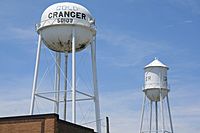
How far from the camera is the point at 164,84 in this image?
2080 inches

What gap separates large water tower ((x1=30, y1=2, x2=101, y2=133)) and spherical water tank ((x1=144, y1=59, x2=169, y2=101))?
525 inches

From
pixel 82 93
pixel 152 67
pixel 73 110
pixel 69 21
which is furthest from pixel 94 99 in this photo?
pixel 152 67

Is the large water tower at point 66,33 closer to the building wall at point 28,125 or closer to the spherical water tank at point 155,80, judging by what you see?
the building wall at point 28,125

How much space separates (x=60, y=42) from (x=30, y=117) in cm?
954

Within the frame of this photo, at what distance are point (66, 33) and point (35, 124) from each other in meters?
10.1

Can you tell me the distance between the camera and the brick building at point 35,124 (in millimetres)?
30562

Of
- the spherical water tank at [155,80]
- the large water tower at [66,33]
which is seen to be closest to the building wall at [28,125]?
the large water tower at [66,33]

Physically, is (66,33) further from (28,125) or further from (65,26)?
(28,125)

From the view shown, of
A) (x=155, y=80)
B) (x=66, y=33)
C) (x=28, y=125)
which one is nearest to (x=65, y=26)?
(x=66, y=33)

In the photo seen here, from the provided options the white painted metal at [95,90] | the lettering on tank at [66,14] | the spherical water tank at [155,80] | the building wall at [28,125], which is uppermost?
the lettering on tank at [66,14]

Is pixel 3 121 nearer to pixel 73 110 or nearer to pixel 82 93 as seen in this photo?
pixel 73 110

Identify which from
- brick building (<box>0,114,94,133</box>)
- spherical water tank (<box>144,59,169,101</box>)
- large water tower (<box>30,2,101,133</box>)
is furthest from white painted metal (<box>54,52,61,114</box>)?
spherical water tank (<box>144,59,169,101</box>)

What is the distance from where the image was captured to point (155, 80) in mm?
52812

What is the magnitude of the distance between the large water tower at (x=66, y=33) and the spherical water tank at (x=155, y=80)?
13.3 meters
